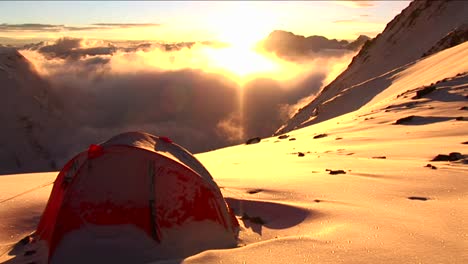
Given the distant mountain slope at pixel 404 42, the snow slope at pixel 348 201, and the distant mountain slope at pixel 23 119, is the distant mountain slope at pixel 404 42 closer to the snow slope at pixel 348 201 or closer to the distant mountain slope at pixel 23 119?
the snow slope at pixel 348 201

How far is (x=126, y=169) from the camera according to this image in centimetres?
643

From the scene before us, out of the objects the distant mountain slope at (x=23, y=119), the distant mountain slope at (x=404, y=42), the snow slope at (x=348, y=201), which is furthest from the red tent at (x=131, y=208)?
the distant mountain slope at (x=23, y=119)

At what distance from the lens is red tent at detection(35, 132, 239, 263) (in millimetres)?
6031

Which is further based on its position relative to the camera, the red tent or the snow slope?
the red tent

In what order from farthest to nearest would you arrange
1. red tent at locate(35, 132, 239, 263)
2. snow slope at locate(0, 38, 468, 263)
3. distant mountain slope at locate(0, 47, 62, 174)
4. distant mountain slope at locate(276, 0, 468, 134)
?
distant mountain slope at locate(0, 47, 62, 174) → distant mountain slope at locate(276, 0, 468, 134) → red tent at locate(35, 132, 239, 263) → snow slope at locate(0, 38, 468, 263)

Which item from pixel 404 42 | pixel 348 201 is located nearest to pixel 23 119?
pixel 404 42

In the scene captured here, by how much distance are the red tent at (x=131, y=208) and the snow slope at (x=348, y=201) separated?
522 millimetres

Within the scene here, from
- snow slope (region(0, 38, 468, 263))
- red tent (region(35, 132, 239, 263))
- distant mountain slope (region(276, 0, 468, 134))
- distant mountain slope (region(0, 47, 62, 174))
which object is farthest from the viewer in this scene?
distant mountain slope (region(0, 47, 62, 174))

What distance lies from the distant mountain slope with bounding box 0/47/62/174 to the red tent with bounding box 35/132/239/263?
140508mm

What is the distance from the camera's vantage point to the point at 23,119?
159000 mm

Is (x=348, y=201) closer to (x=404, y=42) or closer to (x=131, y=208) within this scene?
(x=131, y=208)

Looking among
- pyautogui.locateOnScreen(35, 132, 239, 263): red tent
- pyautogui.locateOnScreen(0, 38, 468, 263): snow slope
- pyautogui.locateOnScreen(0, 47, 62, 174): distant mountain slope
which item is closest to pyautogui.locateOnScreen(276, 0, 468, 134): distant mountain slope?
pyautogui.locateOnScreen(0, 38, 468, 263): snow slope

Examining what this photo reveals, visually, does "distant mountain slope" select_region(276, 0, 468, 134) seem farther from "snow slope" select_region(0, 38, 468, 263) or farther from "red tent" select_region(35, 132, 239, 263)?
"red tent" select_region(35, 132, 239, 263)

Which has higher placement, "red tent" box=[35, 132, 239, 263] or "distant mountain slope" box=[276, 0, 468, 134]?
"distant mountain slope" box=[276, 0, 468, 134]
